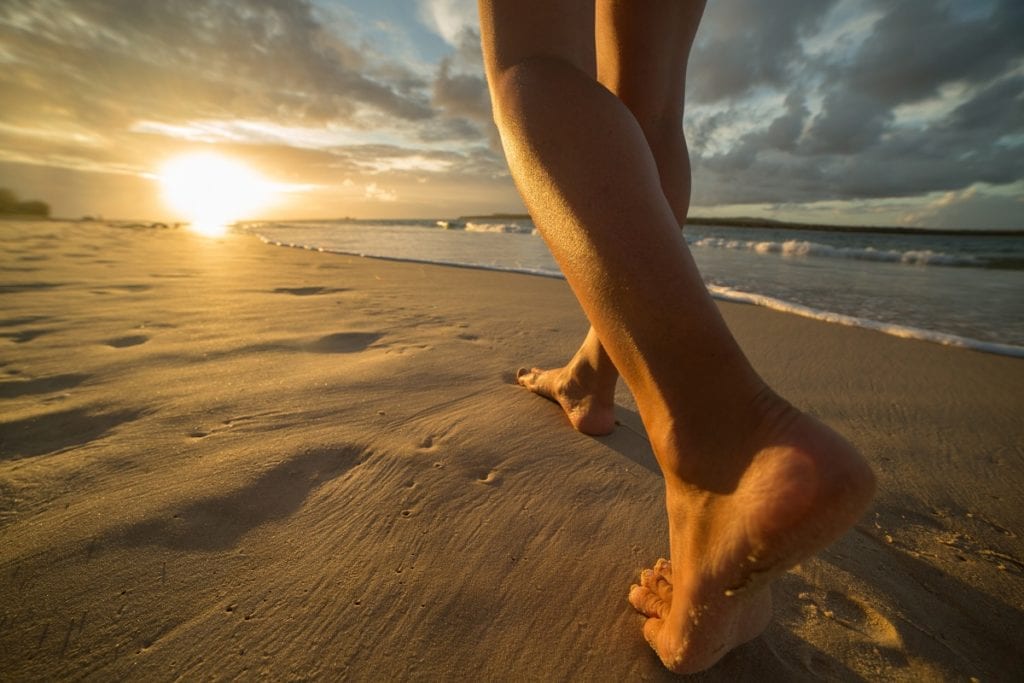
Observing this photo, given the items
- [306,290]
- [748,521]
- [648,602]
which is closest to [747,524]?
[748,521]

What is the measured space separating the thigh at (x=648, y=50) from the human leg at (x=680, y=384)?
330 mm

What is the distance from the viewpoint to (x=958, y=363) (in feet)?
7.01

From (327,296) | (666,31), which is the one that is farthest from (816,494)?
(327,296)

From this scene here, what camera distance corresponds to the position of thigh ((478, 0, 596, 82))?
0.67 meters

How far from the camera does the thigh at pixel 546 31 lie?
67 centimetres

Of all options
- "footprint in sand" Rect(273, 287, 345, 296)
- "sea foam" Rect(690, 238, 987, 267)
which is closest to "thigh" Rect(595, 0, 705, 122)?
"footprint in sand" Rect(273, 287, 345, 296)

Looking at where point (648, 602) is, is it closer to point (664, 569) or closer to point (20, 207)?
point (664, 569)

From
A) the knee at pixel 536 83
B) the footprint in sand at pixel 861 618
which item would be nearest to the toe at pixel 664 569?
the footprint in sand at pixel 861 618

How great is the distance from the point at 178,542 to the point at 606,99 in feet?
3.16

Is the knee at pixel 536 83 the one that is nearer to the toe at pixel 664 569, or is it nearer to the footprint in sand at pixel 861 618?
the toe at pixel 664 569

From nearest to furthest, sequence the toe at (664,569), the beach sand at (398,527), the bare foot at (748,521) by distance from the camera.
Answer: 1. the bare foot at (748,521)
2. the beach sand at (398,527)
3. the toe at (664,569)

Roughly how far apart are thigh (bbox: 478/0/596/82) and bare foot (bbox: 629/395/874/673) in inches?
22.3

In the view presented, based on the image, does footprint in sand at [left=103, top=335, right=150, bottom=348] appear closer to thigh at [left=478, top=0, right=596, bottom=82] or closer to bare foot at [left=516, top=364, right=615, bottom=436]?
bare foot at [left=516, top=364, right=615, bottom=436]

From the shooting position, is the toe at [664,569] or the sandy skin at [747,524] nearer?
the sandy skin at [747,524]
